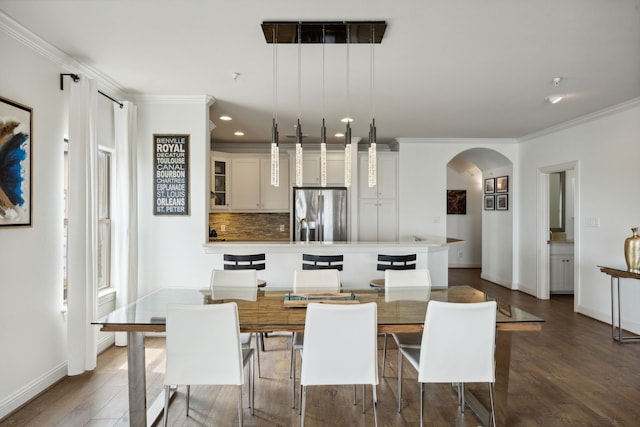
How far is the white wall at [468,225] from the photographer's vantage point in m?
9.32

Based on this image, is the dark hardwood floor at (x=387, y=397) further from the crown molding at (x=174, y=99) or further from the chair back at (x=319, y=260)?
the crown molding at (x=174, y=99)

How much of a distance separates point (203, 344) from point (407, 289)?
1.60 metres

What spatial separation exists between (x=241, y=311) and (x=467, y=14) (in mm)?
2376

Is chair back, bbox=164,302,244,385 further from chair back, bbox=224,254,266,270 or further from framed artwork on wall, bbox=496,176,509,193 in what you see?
framed artwork on wall, bbox=496,176,509,193

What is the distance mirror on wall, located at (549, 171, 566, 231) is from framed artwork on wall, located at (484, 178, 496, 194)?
938 mm

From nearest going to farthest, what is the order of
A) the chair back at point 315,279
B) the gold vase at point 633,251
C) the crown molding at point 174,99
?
the chair back at point 315,279 → the gold vase at point 633,251 → the crown molding at point 174,99

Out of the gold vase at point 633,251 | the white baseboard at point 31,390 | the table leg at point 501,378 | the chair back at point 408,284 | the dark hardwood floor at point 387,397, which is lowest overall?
the dark hardwood floor at point 387,397

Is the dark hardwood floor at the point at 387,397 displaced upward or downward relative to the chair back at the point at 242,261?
downward

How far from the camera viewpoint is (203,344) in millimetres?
2064

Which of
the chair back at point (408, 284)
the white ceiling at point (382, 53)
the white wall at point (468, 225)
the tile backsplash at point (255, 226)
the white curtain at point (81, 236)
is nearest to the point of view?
the white ceiling at point (382, 53)


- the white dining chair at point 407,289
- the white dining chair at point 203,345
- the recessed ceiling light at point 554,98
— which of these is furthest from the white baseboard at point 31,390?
the recessed ceiling light at point 554,98

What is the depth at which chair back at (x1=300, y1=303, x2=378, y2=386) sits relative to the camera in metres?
2.04

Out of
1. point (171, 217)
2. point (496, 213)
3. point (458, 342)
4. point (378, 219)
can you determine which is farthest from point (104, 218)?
point (496, 213)

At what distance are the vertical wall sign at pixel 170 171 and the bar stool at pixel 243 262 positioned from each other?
77cm
